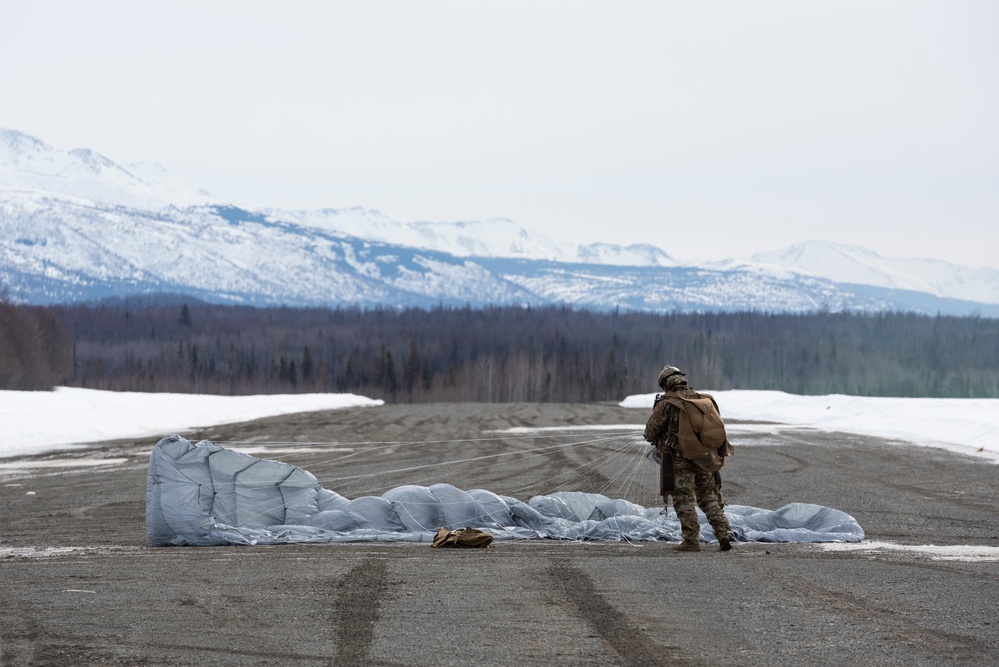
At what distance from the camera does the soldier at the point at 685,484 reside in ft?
46.7

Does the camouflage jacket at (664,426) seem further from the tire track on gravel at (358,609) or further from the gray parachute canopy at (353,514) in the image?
the tire track on gravel at (358,609)

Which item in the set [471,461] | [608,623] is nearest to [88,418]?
[471,461]

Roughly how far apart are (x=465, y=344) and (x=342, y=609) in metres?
179

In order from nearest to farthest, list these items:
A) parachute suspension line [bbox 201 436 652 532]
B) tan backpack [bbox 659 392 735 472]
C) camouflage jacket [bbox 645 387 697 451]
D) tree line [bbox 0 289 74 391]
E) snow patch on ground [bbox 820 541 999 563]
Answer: snow patch on ground [bbox 820 541 999 563] < tan backpack [bbox 659 392 735 472] < camouflage jacket [bbox 645 387 697 451] < parachute suspension line [bbox 201 436 652 532] < tree line [bbox 0 289 74 391]

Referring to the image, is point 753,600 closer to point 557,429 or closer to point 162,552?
point 162,552

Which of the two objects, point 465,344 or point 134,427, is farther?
point 465,344

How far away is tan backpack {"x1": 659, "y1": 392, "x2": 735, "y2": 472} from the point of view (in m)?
14.1

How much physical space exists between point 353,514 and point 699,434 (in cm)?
482

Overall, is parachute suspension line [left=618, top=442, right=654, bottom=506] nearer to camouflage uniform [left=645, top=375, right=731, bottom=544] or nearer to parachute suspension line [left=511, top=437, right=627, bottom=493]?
parachute suspension line [left=511, top=437, right=627, bottom=493]

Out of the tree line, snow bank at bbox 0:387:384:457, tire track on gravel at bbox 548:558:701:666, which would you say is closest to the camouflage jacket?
tire track on gravel at bbox 548:558:701:666

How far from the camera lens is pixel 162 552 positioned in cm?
1428

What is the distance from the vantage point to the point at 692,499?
14.3 metres

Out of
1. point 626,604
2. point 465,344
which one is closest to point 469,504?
point 626,604

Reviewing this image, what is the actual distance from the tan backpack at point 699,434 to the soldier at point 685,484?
103 mm
